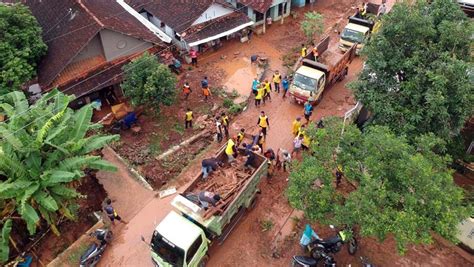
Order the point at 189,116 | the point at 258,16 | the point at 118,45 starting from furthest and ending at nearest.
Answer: the point at 258,16
the point at 118,45
the point at 189,116

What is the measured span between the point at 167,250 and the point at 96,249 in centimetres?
325

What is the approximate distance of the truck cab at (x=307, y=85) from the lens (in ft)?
68.0

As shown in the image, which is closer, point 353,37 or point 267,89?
point 267,89

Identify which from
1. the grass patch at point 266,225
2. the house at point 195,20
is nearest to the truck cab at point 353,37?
the house at point 195,20

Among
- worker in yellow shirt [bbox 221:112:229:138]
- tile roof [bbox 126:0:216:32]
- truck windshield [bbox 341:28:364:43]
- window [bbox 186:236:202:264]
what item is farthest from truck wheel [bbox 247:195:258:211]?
truck windshield [bbox 341:28:364:43]

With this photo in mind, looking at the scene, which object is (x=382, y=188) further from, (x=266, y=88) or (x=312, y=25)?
(x=312, y=25)

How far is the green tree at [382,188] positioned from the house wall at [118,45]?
44.5 ft

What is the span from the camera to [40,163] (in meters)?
14.4

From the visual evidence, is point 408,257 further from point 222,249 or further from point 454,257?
point 222,249

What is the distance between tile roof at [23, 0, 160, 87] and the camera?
2047cm

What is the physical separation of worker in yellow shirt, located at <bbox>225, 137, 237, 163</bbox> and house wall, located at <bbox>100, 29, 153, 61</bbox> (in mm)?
10026

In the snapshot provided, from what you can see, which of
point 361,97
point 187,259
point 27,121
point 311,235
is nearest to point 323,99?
point 361,97

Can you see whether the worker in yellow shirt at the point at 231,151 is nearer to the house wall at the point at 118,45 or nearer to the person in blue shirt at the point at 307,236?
the person in blue shirt at the point at 307,236

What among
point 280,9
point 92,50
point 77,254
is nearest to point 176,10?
point 92,50
